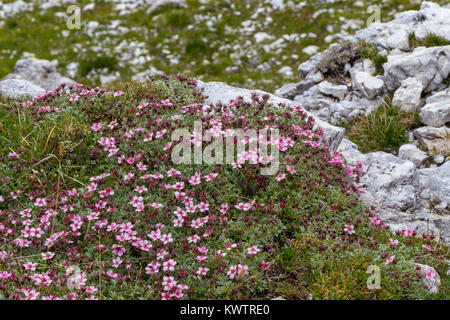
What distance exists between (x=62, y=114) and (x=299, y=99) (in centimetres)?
581

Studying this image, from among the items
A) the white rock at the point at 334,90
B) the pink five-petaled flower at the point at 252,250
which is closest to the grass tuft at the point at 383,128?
the white rock at the point at 334,90

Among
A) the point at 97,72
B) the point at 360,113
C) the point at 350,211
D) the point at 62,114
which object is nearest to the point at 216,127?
the point at 350,211

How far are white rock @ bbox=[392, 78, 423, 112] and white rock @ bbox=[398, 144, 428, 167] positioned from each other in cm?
132

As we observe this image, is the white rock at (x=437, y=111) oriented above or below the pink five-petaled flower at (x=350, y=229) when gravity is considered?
below

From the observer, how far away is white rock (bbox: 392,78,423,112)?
959 cm

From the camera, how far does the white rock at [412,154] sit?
825cm

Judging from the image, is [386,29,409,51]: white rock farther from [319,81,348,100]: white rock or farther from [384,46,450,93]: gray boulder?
[319,81,348,100]: white rock

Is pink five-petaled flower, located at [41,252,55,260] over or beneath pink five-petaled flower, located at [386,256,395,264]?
over

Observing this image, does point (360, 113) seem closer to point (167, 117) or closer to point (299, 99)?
point (299, 99)

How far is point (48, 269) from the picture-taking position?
16.3 feet

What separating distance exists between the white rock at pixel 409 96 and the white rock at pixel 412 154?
1324mm

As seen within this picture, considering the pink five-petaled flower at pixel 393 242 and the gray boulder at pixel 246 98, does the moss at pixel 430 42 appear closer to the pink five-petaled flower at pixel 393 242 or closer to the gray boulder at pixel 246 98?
the gray boulder at pixel 246 98

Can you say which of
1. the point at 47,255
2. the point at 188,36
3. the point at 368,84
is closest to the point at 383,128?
the point at 368,84

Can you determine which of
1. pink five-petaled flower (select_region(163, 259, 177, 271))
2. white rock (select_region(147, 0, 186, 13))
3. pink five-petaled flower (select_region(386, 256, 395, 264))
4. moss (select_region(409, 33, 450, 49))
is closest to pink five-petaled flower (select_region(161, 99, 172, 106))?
pink five-petaled flower (select_region(163, 259, 177, 271))
